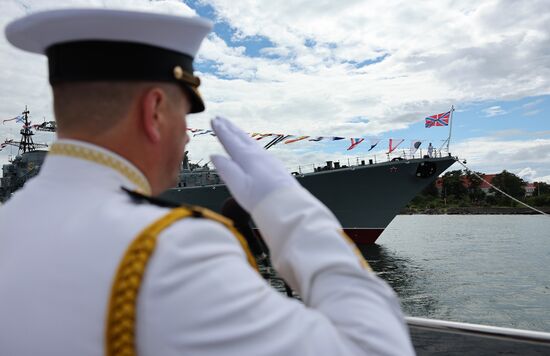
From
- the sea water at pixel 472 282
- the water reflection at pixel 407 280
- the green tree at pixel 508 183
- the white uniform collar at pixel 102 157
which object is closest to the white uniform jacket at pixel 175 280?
the white uniform collar at pixel 102 157

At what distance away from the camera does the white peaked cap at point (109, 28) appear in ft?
2.89

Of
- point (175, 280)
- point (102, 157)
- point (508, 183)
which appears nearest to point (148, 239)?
point (175, 280)

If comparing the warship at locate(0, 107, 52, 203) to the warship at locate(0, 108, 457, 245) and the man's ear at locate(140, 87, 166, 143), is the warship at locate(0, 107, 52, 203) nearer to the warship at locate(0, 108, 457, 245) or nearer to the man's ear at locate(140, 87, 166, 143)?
the warship at locate(0, 108, 457, 245)

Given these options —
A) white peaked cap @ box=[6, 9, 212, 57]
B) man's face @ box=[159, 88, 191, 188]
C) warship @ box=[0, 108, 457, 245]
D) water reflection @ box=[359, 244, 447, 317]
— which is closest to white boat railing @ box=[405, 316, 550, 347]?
man's face @ box=[159, 88, 191, 188]

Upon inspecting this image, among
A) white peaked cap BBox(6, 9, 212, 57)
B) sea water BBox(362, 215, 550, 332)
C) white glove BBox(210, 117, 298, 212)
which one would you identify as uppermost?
white peaked cap BBox(6, 9, 212, 57)

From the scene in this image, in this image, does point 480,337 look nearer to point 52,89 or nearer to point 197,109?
point 197,109

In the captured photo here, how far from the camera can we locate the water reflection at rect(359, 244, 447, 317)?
458 inches

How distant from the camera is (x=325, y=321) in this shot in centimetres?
75

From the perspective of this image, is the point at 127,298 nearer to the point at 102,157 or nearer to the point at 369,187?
the point at 102,157

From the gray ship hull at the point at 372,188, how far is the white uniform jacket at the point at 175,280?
20751 millimetres

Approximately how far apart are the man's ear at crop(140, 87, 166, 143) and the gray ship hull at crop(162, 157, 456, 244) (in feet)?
68.0

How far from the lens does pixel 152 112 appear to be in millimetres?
866

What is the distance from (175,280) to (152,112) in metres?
0.35

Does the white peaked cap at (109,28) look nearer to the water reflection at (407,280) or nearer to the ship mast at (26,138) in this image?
the water reflection at (407,280)
